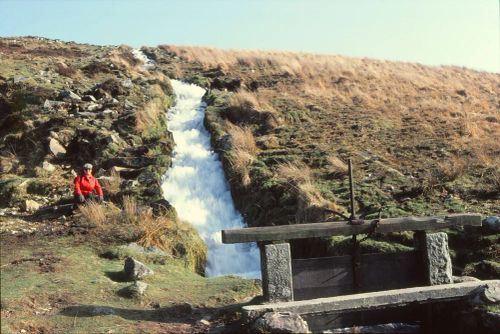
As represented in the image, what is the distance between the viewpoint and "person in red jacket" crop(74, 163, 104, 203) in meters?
12.0

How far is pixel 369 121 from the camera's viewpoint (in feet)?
60.4

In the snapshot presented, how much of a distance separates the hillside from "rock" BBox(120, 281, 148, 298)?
13 cm

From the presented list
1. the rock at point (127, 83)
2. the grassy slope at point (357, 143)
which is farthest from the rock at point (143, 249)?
the rock at point (127, 83)

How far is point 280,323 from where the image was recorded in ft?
19.3

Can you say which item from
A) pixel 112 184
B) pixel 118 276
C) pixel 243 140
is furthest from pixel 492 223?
pixel 112 184

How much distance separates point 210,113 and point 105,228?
9193 mm

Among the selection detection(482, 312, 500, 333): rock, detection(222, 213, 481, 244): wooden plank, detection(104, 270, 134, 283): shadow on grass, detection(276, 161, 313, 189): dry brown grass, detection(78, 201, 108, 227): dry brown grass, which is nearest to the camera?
detection(482, 312, 500, 333): rock

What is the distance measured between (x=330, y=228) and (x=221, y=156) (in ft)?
29.9

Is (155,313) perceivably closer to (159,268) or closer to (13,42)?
(159,268)

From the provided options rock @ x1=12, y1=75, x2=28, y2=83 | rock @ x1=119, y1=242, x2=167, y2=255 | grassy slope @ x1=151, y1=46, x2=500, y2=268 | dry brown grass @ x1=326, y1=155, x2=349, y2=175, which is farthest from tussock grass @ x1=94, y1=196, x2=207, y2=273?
rock @ x1=12, y1=75, x2=28, y2=83

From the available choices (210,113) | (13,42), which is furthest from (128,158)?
(13,42)

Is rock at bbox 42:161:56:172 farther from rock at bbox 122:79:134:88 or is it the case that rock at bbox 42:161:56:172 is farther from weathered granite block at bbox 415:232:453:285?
weathered granite block at bbox 415:232:453:285

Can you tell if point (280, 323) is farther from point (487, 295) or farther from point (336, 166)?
point (336, 166)

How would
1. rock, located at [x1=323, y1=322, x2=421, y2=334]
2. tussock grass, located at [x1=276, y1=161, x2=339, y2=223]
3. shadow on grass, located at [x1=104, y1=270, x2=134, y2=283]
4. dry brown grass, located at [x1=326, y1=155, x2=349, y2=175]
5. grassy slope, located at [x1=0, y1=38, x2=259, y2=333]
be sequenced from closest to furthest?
rock, located at [x1=323, y1=322, x2=421, y2=334]
grassy slope, located at [x1=0, y1=38, x2=259, y2=333]
shadow on grass, located at [x1=104, y1=270, x2=134, y2=283]
tussock grass, located at [x1=276, y1=161, x2=339, y2=223]
dry brown grass, located at [x1=326, y1=155, x2=349, y2=175]
